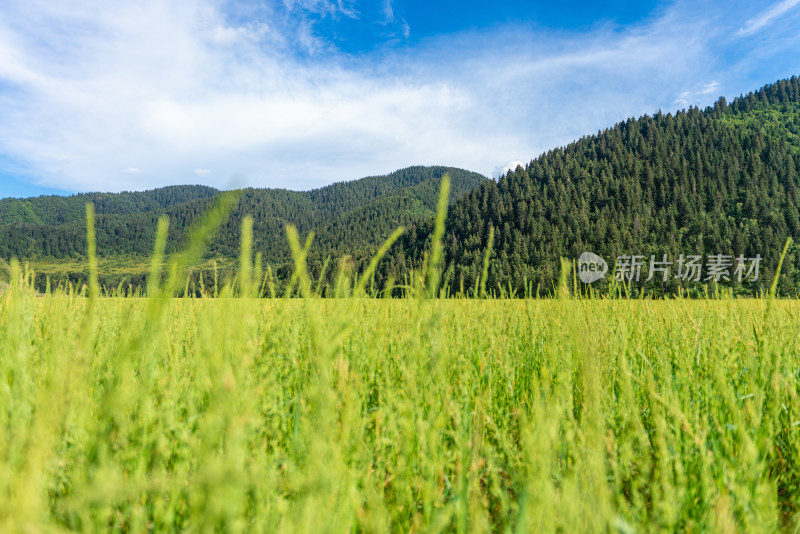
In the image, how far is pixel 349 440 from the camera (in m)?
1.54

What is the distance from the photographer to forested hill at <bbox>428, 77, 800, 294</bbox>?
87250 mm

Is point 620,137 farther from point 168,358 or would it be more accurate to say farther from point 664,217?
point 168,358

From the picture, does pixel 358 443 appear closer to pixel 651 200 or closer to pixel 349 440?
pixel 349 440

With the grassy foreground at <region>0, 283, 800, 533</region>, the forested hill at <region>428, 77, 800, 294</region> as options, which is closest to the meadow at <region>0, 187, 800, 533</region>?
the grassy foreground at <region>0, 283, 800, 533</region>

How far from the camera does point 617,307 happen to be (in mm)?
4816

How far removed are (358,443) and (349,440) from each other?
0.04 m

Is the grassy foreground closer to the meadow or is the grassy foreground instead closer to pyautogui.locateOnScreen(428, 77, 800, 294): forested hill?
the meadow

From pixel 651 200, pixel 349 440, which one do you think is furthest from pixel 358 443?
pixel 651 200

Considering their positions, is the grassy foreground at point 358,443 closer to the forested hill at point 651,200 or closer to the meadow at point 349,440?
the meadow at point 349,440

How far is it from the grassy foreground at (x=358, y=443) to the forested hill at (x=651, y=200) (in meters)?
70.7

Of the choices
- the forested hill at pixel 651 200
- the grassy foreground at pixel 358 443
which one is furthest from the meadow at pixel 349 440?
the forested hill at pixel 651 200

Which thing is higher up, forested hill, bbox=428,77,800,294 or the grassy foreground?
forested hill, bbox=428,77,800,294

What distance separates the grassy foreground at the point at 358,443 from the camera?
3.18ft

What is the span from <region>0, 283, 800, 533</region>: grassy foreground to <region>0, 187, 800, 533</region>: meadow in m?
0.01
